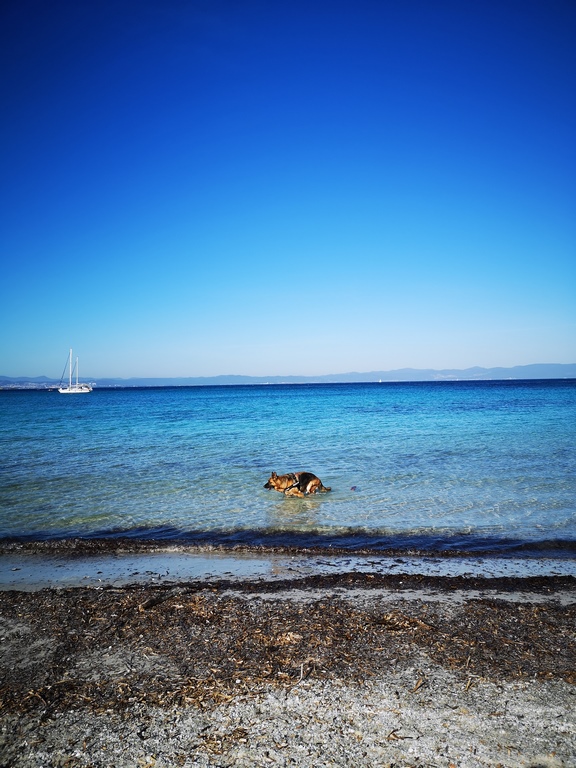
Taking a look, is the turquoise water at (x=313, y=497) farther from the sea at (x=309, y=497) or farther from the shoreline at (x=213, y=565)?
the shoreline at (x=213, y=565)

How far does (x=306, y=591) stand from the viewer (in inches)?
231

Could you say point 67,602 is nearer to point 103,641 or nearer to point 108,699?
point 103,641

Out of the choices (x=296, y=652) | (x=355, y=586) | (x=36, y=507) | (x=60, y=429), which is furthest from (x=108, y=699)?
(x=60, y=429)

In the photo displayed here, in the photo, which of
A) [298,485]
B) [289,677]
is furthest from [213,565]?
[298,485]

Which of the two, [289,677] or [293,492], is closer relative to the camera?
[289,677]

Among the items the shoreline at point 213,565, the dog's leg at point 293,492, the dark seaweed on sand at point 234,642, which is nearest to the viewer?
the dark seaweed on sand at point 234,642

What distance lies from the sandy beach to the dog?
543 centimetres

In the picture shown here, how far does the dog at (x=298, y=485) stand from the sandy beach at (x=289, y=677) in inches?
214

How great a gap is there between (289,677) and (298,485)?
7512 mm

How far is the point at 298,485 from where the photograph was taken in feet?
37.4

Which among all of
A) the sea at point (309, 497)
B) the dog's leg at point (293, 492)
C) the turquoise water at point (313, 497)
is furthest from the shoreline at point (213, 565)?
the dog's leg at point (293, 492)

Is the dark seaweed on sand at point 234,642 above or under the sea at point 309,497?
above

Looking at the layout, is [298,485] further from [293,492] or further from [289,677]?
[289,677]

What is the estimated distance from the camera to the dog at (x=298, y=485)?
11328 mm
